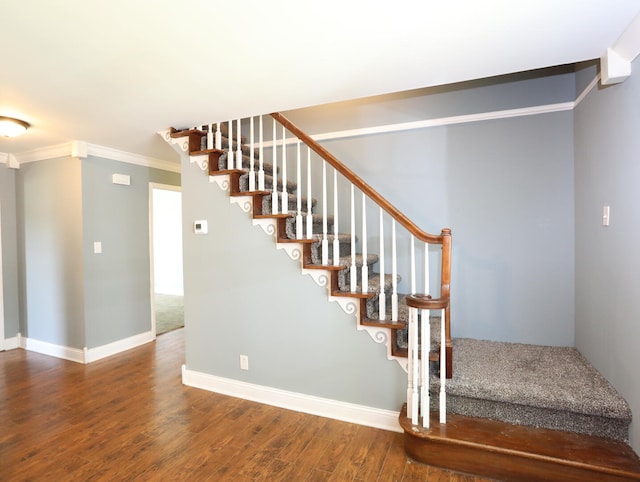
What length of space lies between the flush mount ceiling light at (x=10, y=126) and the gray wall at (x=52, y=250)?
71 cm

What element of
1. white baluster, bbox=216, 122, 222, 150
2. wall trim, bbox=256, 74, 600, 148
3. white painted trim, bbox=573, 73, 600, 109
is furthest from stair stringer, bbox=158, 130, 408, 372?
white painted trim, bbox=573, 73, 600, 109

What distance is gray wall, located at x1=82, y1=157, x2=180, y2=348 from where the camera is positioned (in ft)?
11.4

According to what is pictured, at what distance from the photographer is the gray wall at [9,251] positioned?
3.80 metres

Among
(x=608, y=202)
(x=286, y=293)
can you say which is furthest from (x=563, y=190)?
(x=286, y=293)

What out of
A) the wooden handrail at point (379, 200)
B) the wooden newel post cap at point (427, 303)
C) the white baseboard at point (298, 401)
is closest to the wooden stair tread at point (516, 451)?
the white baseboard at point (298, 401)

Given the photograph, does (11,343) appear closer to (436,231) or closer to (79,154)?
(79,154)

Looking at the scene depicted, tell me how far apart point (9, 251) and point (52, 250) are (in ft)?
→ 2.35

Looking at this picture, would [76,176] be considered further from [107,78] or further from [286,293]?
[286,293]

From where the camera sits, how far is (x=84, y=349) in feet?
11.3

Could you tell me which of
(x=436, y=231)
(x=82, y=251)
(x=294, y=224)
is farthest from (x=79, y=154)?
(x=436, y=231)

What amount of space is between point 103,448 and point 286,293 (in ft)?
4.93

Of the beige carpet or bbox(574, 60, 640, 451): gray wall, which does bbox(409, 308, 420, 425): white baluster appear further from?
the beige carpet

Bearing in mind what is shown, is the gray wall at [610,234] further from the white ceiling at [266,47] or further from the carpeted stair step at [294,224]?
the carpeted stair step at [294,224]

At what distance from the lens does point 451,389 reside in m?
2.03
